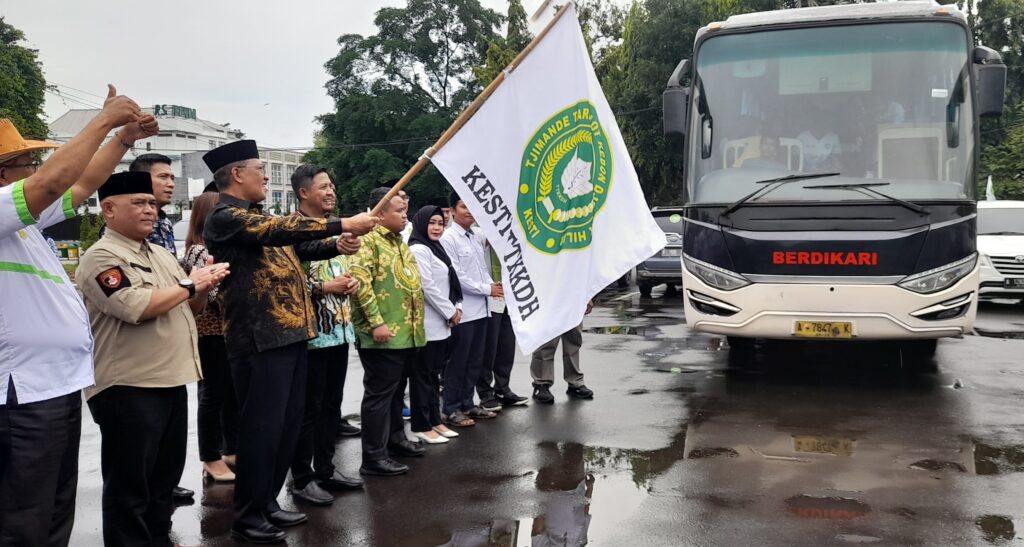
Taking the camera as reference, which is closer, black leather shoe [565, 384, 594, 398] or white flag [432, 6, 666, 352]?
white flag [432, 6, 666, 352]

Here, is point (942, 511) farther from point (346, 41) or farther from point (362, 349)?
point (346, 41)

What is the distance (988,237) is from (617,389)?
885 centimetres

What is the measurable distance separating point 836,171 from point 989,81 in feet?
5.40

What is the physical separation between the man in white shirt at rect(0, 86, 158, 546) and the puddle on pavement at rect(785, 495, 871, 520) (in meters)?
3.46

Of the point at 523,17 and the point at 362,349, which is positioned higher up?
the point at 523,17

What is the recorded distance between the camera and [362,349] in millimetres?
5391

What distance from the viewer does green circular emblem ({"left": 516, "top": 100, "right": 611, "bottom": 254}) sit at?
4.68m

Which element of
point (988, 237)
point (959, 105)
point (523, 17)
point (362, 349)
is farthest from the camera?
point (523, 17)

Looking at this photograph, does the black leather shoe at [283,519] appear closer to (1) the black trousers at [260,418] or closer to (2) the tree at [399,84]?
(1) the black trousers at [260,418]

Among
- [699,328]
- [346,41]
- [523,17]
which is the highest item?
[346,41]

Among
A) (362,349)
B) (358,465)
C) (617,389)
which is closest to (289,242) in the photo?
(362,349)

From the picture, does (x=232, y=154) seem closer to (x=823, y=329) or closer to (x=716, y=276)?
(x=716, y=276)

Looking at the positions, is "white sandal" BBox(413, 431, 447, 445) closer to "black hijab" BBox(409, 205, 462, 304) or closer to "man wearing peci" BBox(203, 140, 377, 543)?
"black hijab" BBox(409, 205, 462, 304)

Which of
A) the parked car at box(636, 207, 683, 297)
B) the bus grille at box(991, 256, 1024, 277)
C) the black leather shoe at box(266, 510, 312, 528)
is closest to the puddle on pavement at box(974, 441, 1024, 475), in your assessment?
the black leather shoe at box(266, 510, 312, 528)
